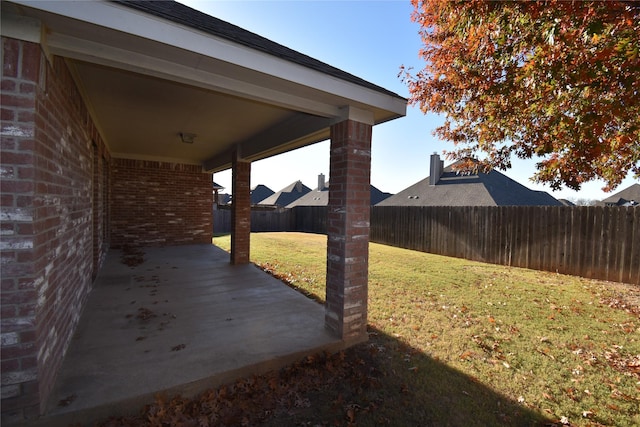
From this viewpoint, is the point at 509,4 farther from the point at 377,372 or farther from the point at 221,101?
the point at 377,372

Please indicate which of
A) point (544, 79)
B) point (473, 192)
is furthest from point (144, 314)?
point (473, 192)

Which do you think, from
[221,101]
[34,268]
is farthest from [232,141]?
[34,268]

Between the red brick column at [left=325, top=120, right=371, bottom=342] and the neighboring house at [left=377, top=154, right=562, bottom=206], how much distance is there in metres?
16.4

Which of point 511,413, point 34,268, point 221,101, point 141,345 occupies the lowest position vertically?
point 511,413

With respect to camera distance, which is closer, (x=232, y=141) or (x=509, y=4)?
(x=509, y=4)

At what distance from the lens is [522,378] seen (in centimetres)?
301

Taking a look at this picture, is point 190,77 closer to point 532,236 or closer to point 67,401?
point 67,401

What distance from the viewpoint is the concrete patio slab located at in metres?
2.27

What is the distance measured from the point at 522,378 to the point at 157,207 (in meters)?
10.2

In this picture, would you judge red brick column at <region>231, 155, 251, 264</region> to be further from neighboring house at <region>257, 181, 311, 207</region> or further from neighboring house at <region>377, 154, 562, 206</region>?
neighboring house at <region>257, 181, 311, 207</region>

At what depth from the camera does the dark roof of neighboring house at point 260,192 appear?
45.7 m

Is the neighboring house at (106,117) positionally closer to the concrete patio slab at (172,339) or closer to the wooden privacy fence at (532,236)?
the concrete patio slab at (172,339)

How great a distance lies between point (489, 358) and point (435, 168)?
20.2 meters

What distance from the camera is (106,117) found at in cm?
487
